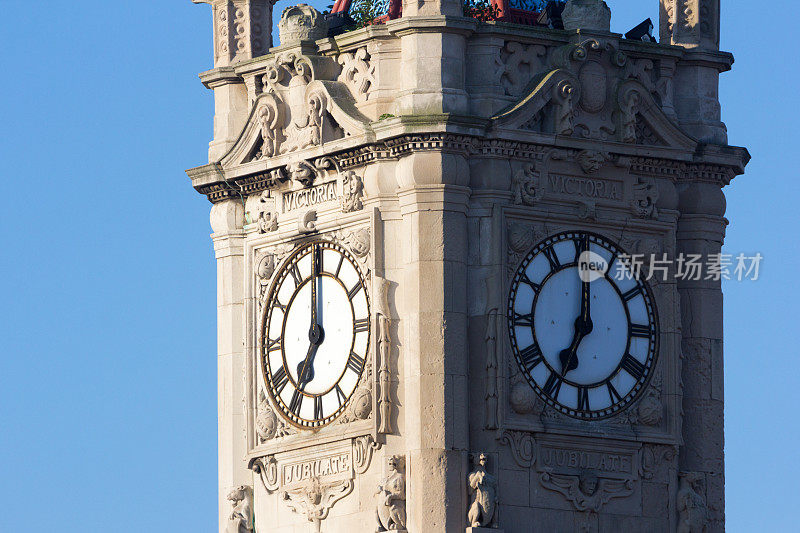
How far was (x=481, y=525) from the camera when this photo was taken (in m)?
45.2

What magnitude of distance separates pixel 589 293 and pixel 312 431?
3796 millimetres

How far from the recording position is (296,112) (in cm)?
4762

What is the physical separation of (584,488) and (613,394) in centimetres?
128

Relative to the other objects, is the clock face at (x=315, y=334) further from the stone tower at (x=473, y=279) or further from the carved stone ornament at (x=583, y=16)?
the carved stone ornament at (x=583, y=16)

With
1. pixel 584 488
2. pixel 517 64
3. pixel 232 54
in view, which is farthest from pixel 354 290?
pixel 232 54

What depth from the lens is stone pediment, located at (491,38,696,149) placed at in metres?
46.5

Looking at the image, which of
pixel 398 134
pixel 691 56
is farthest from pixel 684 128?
pixel 398 134

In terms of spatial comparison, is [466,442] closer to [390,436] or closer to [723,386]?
[390,436]

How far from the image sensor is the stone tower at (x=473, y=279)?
45.8 m

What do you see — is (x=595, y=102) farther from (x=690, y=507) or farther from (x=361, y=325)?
(x=690, y=507)

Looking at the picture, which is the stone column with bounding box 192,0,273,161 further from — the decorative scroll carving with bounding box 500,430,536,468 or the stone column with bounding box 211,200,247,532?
the decorative scroll carving with bounding box 500,430,536,468

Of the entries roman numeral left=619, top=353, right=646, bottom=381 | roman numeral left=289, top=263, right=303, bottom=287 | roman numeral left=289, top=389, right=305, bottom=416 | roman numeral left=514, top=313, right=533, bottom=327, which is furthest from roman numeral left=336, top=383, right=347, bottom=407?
roman numeral left=619, top=353, right=646, bottom=381

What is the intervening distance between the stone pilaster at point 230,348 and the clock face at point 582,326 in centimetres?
423

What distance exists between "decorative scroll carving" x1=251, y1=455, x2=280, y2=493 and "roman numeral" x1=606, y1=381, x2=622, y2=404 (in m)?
4.28
